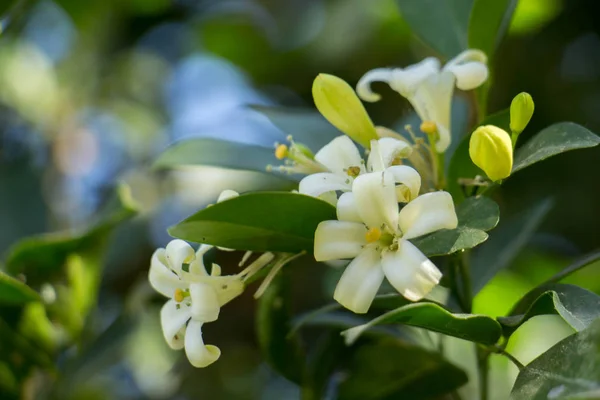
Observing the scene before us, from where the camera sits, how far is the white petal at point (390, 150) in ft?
2.37

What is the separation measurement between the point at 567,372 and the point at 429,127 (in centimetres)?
34

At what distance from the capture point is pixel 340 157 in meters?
0.79

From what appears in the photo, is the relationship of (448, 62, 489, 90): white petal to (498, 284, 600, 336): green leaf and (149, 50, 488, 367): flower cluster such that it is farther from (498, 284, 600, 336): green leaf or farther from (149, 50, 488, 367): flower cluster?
(498, 284, 600, 336): green leaf

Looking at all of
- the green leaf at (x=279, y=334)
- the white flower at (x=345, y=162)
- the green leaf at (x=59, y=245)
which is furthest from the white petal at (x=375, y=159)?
the green leaf at (x=59, y=245)

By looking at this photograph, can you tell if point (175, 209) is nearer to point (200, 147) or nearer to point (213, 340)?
point (213, 340)

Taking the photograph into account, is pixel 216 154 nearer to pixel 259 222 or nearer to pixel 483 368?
pixel 259 222

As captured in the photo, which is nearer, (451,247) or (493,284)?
(451,247)

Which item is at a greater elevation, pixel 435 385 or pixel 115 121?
pixel 435 385

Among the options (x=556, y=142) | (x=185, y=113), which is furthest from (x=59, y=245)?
(x=185, y=113)

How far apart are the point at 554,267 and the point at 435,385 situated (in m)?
0.67

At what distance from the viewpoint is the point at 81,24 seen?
6.68ft

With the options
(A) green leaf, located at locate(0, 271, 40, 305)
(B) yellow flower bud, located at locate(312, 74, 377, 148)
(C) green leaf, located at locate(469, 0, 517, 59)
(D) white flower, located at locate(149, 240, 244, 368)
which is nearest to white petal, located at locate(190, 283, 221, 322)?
(D) white flower, located at locate(149, 240, 244, 368)

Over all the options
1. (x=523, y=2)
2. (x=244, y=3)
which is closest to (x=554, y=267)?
(x=523, y=2)

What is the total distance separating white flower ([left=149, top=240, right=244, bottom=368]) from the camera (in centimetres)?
70
